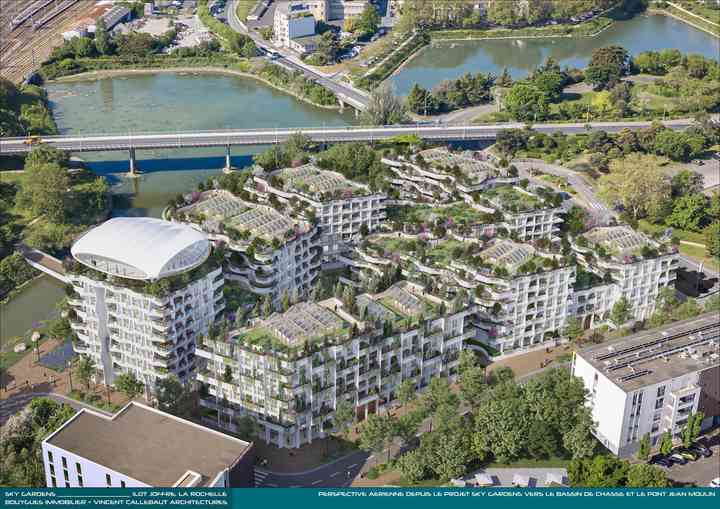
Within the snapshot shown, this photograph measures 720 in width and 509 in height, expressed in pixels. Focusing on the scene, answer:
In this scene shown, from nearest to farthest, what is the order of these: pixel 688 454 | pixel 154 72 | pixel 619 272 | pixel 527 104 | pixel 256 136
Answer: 1. pixel 688 454
2. pixel 619 272
3. pixel 256 136
4. pixel 527 104
5. pixel 154 72

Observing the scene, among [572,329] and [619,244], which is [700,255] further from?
[572,329]

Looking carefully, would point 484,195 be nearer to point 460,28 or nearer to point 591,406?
point 591,406

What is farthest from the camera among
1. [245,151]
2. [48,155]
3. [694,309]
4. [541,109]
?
[541,109]

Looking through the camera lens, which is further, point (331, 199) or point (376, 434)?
point (331, 199)

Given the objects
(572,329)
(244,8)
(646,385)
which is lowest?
(572,329)

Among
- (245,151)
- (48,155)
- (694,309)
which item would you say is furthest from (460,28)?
(694,309)

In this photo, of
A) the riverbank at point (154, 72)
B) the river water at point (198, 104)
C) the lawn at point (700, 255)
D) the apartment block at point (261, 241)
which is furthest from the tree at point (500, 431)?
the riverbank at point (154, 72)

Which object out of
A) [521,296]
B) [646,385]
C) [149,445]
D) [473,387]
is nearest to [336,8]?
[521,296]
